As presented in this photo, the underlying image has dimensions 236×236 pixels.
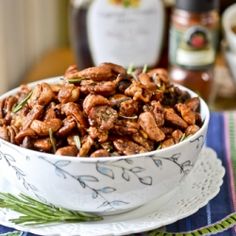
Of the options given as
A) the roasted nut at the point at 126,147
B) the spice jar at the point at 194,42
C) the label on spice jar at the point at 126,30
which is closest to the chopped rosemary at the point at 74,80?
the roasted nut at the point at 126,147

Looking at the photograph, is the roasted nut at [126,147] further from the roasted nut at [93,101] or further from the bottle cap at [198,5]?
the bottle cap at [198,5]

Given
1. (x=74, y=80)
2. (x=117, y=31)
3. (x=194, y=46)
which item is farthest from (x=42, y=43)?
(x=74, y=80)

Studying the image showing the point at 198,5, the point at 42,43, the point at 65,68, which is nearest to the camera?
the point at 198,5

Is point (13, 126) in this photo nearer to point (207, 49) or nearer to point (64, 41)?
point (207, 49)

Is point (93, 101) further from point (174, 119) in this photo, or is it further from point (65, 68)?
point (65, 68)

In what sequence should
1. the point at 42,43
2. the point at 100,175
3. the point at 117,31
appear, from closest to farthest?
the point at 100,175
the point at 117,31
the point at 42,43

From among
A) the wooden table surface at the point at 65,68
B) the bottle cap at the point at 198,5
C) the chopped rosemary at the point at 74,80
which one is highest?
the chopped rosemary at the point at 74,80
